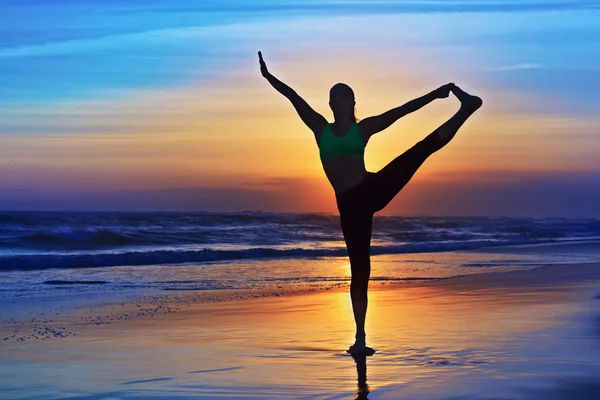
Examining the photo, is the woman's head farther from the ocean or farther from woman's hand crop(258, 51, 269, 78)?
the ocean

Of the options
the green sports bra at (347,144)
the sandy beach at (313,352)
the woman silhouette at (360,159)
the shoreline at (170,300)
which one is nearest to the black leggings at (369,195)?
the woman silhouette at (360,159)

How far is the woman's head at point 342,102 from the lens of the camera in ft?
21.0

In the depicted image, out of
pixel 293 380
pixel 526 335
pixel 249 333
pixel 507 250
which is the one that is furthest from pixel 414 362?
pixel 507 250

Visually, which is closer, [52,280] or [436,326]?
[436,326]

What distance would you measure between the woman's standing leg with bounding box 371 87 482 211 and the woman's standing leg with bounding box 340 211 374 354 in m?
0.27

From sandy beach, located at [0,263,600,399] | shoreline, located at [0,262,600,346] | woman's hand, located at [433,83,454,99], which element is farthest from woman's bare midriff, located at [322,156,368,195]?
shoreline, located at [0,262,600,346]

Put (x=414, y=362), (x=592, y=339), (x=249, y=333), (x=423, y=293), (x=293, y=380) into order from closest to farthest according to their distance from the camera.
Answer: (x=293, y=380), (x=414, y=362), (x=592, y=339), (x=249, y=333), (x=423, y=293)

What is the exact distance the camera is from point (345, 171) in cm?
638

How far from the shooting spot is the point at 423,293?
12.1m

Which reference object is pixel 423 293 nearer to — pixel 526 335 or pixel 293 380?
pixel 526 335

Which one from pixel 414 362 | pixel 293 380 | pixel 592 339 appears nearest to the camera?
pixel 293 380

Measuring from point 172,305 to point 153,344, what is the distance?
3431 millimetres

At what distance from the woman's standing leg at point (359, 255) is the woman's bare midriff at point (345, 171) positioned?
217mm

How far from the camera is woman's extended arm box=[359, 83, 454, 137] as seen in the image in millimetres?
6262
